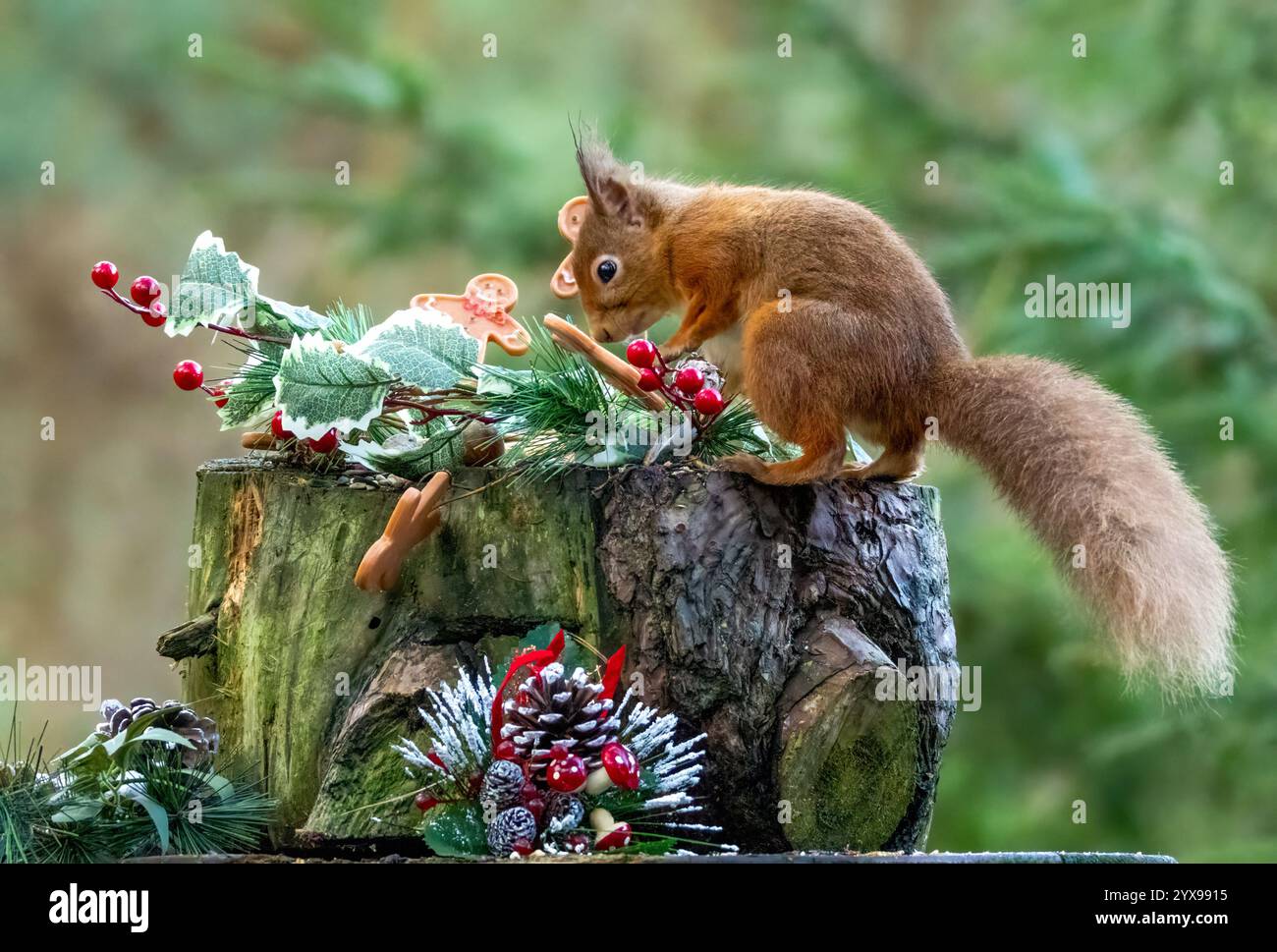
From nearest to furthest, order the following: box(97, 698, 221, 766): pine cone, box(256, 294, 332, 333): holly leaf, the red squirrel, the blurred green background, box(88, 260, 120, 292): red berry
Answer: the red squirrel → box(97, 698, 221, 766): pine cone → box(88, 260, 120, 292): red berry → box(256, 294, 332, 333): holly leaf → the blurred green background

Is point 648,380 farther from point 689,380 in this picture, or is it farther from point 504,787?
point 504,787

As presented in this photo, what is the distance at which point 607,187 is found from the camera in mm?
2281

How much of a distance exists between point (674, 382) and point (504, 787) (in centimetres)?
58

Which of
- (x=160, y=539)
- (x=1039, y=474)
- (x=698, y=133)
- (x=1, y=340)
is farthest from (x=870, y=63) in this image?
(x=1, y=340)

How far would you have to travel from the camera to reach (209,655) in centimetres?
189

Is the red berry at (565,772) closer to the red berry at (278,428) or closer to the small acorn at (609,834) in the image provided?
the small acorn at (609,834)

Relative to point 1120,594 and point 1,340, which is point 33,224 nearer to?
point 1,340

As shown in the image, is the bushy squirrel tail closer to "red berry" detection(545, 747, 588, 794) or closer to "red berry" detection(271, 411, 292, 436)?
"red berry" detection(545, 747, 588, 794)

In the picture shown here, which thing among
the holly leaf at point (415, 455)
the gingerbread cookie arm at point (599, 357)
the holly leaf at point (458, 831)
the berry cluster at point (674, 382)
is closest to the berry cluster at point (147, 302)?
the holly leaf at point (415, 455)

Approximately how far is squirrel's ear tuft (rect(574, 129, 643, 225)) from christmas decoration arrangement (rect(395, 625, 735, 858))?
0.90 meters

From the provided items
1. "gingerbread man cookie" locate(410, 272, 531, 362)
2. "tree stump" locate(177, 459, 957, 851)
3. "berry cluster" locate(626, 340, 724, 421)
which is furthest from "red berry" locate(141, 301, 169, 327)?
"berry cluster" locate(626, 340, 724, 421)

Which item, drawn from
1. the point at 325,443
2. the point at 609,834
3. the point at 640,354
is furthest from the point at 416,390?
the point at 609,834

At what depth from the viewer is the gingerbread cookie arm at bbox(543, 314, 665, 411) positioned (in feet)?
5.73
